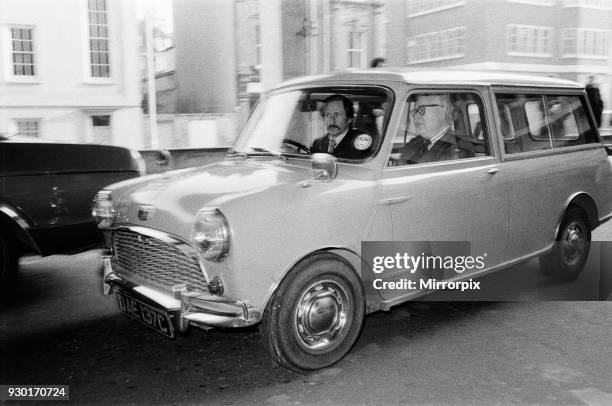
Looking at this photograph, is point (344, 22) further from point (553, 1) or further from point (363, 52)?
point (553, 1)

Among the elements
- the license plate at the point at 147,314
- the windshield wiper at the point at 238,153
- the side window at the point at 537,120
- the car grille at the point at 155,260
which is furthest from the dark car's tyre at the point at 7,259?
the side window at the point at 537,120

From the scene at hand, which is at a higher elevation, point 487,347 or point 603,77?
point 603,77

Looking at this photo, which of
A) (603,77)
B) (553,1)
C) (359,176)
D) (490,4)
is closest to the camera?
(359,176)

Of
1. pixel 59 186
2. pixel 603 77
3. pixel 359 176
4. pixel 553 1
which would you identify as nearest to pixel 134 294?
pixel 359 176

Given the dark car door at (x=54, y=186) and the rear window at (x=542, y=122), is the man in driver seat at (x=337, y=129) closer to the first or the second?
the rear window at (x=542, y=122)

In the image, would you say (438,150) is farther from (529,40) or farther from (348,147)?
(529,40)

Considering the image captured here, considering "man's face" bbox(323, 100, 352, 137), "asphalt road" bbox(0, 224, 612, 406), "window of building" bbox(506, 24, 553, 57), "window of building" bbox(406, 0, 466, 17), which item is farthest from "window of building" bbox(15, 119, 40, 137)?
"window of building" bbox(506, 24, 553, 57)

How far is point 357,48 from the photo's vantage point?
67.5 feet

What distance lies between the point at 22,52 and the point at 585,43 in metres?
31.6

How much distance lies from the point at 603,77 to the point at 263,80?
88.4 ft

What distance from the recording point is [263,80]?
2061 cm

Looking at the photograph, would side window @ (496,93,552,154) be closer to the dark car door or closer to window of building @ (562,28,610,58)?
the dark car door

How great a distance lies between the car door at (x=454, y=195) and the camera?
381 centimetres

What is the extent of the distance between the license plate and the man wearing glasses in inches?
69.5
